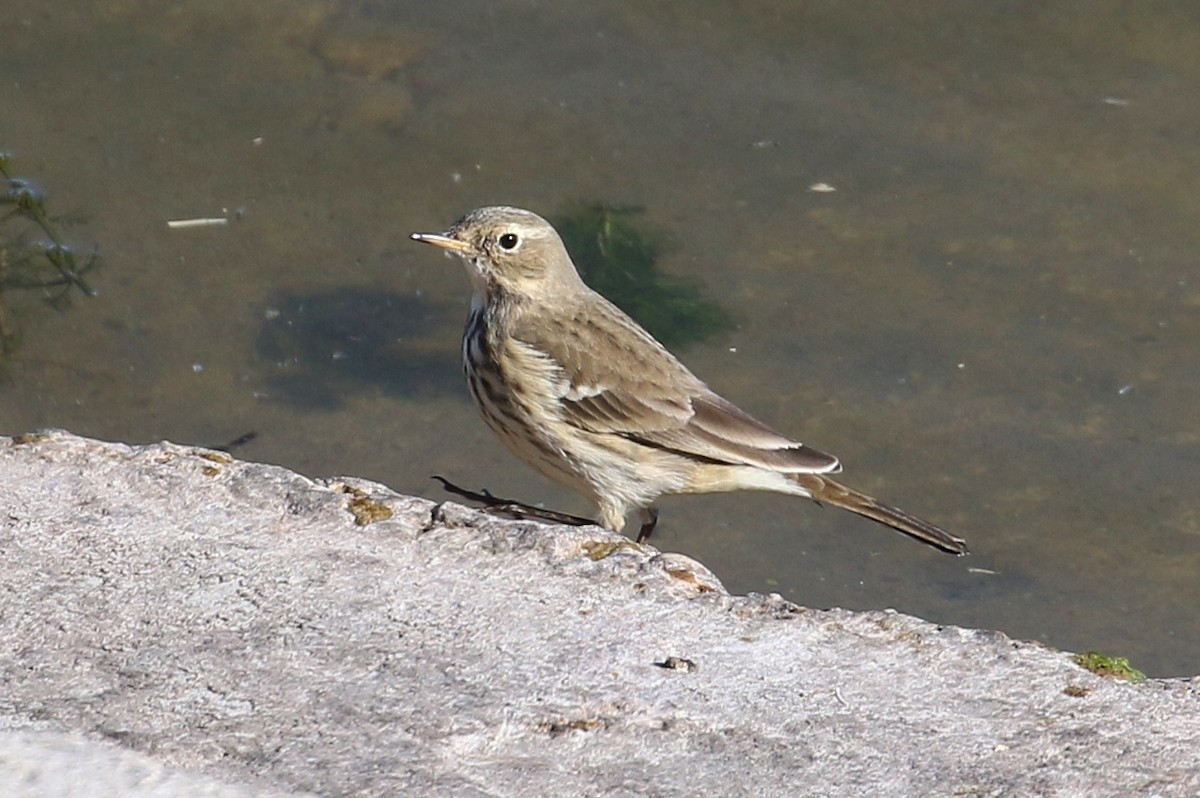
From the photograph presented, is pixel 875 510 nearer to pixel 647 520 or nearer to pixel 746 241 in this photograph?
pixel 647 520

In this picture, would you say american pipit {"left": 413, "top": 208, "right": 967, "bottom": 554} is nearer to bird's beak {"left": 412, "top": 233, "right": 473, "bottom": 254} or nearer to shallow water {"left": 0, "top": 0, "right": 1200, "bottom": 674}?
bird's beak {"left": 412, "top": 233, "right": 473, "bottom": 254}

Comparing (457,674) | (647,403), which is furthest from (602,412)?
(457,674)

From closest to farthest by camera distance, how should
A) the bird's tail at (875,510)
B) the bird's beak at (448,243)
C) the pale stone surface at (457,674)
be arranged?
1. the pale stone surface at (457,674)
2. the bird's tail at (875,510)
3. the bird's beak at (448,243)

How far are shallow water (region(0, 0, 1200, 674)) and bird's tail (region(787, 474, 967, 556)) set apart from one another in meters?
0.89

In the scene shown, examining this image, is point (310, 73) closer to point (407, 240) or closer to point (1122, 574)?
point (407, 240)

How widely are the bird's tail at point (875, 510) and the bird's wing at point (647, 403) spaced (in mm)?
145

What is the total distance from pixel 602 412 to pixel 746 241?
2899 millimetres

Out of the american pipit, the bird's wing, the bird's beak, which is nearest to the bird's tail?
the american pipit

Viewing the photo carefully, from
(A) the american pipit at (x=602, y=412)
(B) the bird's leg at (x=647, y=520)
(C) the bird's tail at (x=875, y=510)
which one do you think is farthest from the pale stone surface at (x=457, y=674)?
(B) the bird's leg at (x=647, y=520)

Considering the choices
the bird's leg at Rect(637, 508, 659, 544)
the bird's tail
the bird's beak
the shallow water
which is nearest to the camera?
the bird's tail

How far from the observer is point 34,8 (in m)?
10.5

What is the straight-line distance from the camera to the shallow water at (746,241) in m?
7.55

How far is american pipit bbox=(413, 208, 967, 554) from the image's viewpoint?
6195 mm

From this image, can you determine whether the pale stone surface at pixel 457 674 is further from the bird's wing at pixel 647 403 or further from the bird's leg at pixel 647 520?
the bird's leg at pixel 647 520
